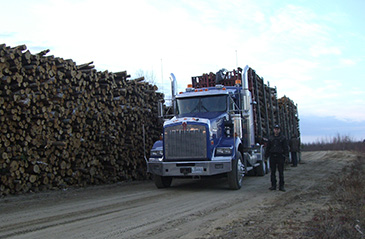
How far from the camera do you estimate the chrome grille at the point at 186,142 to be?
10.6m

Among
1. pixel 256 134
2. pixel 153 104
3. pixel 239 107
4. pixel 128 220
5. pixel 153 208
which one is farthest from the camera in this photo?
pixel 153 104

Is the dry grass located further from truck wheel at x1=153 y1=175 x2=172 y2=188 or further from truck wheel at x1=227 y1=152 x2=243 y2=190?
truck wheel at x1=153 y1=175 x2=172 y2=188

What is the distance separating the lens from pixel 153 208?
784cm

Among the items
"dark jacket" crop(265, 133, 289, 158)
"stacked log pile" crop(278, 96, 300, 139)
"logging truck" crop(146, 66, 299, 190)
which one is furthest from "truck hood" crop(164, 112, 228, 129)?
"stacked log pile" crop(278, 96, 300, 139)

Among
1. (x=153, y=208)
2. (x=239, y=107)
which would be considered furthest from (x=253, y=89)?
(x=153, y=208)

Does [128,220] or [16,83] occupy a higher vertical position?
[16,83]

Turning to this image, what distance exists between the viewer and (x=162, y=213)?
7.23 metres

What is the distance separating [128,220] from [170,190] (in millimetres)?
4564

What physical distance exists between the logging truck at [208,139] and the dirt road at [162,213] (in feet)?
2.39

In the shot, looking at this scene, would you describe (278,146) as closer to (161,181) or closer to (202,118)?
(202,118)

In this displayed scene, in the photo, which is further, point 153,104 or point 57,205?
point 153,104

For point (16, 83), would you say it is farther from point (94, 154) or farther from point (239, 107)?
point (239, 107)

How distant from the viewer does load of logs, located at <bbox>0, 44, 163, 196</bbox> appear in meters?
9.82

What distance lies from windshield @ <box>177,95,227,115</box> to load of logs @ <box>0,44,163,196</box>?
1.65m
